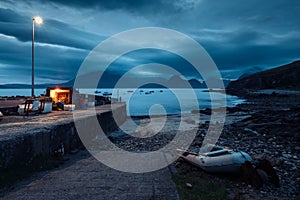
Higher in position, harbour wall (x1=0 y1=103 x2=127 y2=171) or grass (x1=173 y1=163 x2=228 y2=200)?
harbour wall (x1=0 y1=103 x2=127 y2=171)

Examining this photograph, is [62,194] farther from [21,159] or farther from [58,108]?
[58,108]

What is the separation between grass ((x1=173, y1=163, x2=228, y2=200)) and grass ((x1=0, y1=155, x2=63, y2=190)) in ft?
12.4

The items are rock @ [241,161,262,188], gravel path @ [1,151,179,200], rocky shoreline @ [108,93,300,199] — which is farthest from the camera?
rock @ [241,161,262,188]

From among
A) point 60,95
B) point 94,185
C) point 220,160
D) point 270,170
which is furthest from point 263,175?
point 60,95

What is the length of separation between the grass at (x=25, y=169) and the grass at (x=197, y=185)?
3776 millimetres

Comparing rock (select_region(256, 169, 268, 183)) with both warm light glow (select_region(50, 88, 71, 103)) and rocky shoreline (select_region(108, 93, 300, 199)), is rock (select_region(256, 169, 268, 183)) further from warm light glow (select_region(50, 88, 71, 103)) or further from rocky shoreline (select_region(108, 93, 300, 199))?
warm light glow (select_region(50, 88, 71, 103))

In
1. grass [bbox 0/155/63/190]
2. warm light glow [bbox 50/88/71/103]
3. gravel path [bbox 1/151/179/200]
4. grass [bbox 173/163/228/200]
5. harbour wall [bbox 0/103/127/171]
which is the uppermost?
warm light glow [bbox 50/88/71/103]

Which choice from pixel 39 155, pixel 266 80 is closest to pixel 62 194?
pixel 39 155

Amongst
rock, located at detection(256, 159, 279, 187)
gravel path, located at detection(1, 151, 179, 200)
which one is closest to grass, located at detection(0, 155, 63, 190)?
gravel path, located at detection(1, 151, 179, 200)

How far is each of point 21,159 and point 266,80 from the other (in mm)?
126959

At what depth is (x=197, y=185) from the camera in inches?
250

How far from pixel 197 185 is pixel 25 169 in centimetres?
453

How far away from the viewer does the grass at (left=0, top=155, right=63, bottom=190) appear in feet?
19.2

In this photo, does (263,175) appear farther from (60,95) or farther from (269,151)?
(60,95)
